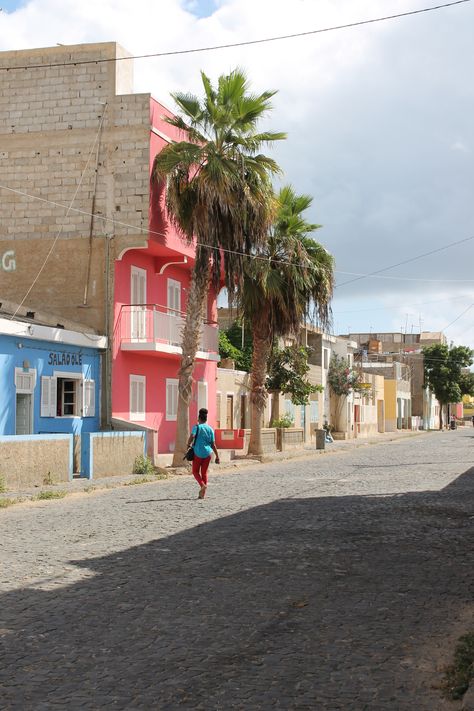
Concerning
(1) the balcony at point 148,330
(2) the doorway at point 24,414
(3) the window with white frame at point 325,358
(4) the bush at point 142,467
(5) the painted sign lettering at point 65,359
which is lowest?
(4) the bush at point 142,467

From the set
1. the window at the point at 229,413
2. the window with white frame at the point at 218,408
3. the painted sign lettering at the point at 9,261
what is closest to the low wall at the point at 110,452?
the painted sign lettering at the point at 9,261

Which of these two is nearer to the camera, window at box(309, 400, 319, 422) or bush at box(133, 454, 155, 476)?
bush at box(133, 454, 155, 476)

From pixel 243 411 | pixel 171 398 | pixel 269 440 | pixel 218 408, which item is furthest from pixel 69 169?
pixel 243 411

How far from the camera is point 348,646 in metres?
6.93

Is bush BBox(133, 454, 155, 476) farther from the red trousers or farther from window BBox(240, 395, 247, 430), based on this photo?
window BBox(240, 395, 247, 430)

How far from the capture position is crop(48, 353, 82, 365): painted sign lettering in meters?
25.6

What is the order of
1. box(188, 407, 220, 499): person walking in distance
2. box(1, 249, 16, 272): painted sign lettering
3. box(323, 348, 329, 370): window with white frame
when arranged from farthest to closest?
box(323, 348, 329, 370): window with white frame → box(1, 249, 16, 272): painted sign lettering → box(188, 407, 220, 499): person walking in distance

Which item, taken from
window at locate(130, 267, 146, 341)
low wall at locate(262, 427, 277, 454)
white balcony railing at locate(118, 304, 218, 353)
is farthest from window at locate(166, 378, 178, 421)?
low wall at locate(262, 427, 277, 454)

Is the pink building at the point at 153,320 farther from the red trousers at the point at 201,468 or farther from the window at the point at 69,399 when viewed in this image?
the red trousers at the point at 201,468

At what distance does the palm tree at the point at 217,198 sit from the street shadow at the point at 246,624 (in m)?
16.0

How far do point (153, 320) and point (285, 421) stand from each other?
1788cm

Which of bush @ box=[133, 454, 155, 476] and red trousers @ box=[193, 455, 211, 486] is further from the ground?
red trousers @ box=[193, 455, 211, 486]

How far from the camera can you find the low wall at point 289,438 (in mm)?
41906

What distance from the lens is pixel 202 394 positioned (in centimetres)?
3650
